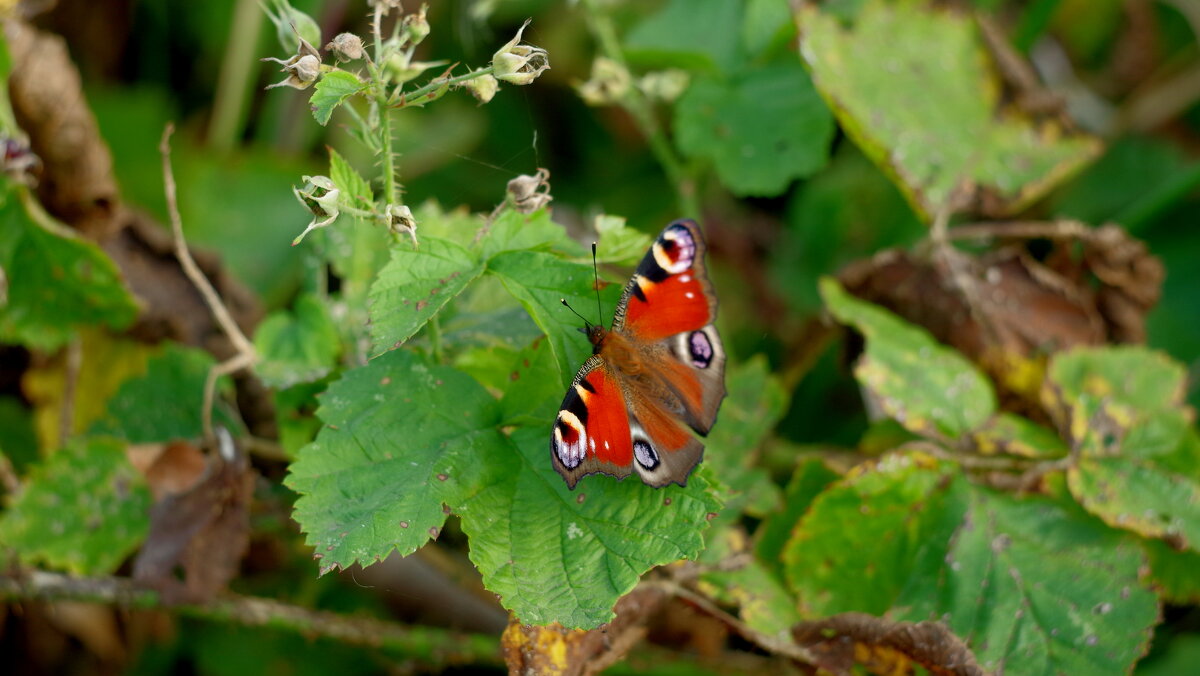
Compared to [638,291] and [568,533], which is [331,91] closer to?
[638,291]

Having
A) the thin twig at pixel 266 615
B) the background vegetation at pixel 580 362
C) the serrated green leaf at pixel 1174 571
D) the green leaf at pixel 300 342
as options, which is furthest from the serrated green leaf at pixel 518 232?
the serrated green leaf at pixel 1174 571

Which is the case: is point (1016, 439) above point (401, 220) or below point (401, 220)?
below

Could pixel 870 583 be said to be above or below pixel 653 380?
below

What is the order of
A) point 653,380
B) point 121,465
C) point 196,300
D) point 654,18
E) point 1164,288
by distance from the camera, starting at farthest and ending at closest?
1. point 1164,288
2. point 654,18
3. point 196,300
4. point 121,465
5. point 653,380

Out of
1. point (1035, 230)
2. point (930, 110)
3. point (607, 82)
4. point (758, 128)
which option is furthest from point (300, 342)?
point (1035, 230)

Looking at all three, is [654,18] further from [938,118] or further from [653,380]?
[653,380]

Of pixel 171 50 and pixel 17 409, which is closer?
pixel 17 409

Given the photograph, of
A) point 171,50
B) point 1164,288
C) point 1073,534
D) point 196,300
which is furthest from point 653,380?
point 171,50

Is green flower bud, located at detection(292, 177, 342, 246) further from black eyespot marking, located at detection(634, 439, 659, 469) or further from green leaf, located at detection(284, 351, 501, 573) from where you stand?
black eyespot marking, located at detection(634, 439, 659, 469)
